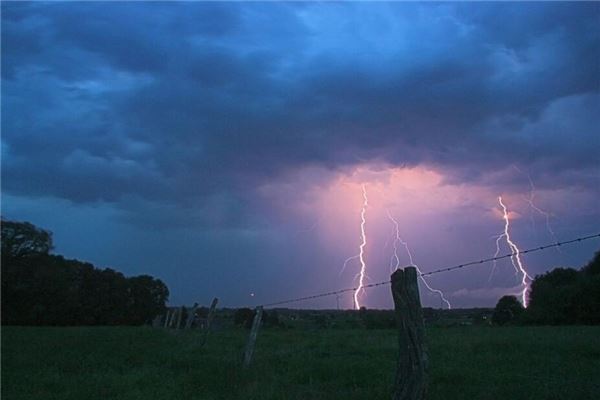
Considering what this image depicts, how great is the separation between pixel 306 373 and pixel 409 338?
512 centimetres

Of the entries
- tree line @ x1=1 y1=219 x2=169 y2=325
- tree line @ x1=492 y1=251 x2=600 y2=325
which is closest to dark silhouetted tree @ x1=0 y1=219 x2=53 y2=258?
tree line @ x1=1 y1=219 x2=169 y2=325

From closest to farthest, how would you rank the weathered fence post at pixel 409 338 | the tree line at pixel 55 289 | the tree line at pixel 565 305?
the weathered fence post at pixel 409 338, the tree line at pixel 565 305, the tree line at pixel 55 289

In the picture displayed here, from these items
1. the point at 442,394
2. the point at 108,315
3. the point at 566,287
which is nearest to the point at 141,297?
the point at 108,315

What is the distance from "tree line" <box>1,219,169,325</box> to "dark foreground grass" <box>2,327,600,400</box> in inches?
1381

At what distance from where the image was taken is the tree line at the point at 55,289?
4878cm

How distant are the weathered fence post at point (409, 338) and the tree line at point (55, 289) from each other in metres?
45.8

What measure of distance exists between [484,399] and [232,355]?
828cm

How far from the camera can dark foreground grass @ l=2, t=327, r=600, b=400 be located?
9289mm

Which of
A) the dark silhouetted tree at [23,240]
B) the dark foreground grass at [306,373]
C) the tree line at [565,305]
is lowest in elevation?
the dark foreground grass at [306,373]

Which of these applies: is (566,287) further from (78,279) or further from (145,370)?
(78,279)

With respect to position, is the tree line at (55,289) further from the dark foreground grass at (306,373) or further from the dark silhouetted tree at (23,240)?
the dark foreground grass at (306,373)

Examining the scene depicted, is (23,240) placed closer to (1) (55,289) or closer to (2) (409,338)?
(1) (55,289)

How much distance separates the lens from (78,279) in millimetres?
57562

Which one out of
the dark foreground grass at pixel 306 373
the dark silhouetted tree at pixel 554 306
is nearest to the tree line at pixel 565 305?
the dark silhouetted tree at pixel 554 306
